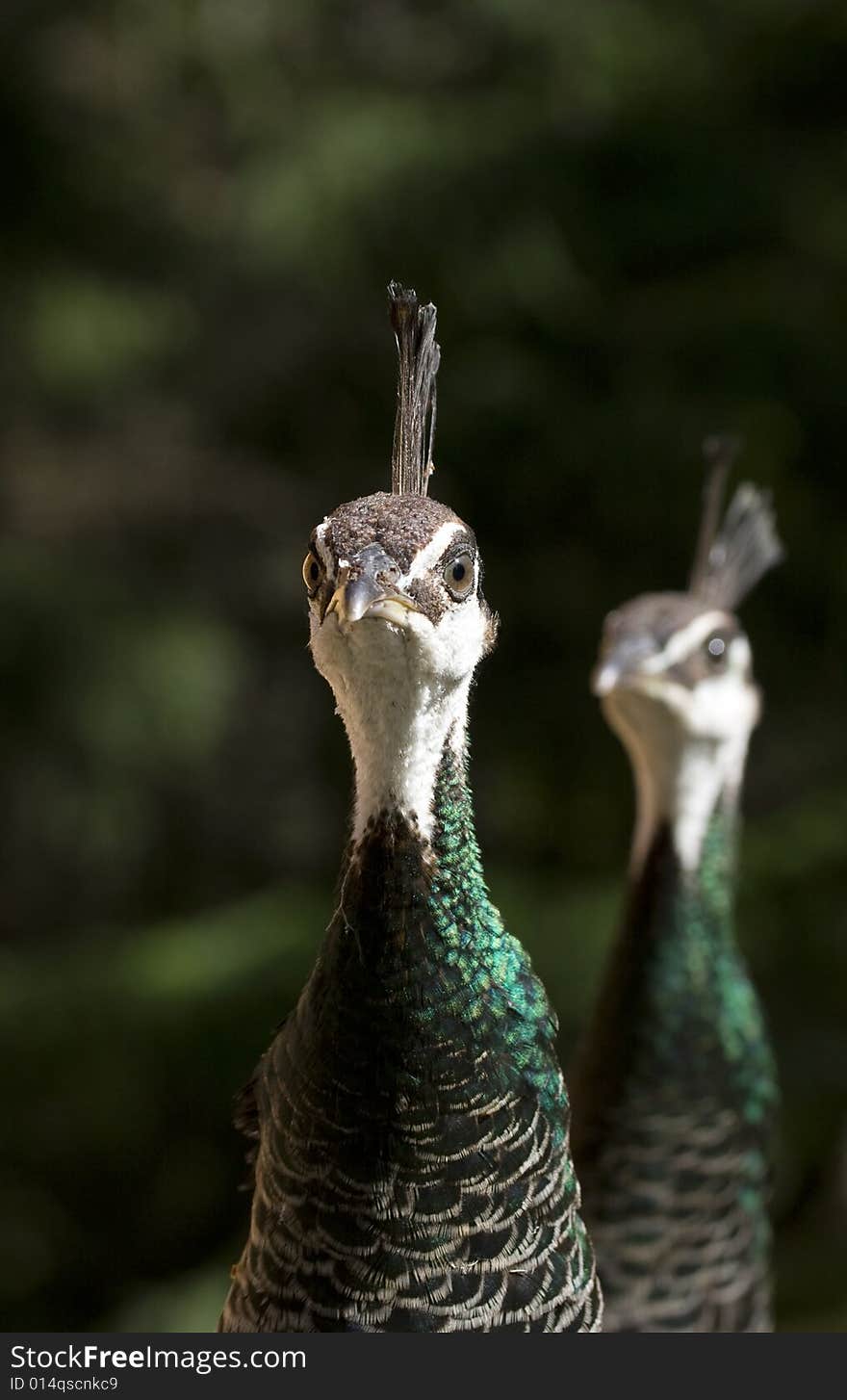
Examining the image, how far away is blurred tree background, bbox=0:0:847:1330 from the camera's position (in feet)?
10.9

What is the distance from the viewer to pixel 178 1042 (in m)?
3.32

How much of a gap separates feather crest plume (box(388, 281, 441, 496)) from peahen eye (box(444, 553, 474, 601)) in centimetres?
10

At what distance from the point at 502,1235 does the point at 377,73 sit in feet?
9.69

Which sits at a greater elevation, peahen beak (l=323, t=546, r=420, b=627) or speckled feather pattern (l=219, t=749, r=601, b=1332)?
peahen beak (l=323, t=546, r=420, b=627)

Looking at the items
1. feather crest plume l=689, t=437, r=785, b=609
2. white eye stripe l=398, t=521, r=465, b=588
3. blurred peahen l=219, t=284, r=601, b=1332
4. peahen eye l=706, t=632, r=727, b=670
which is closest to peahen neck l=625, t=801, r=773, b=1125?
peahen eye l=706, t=632, r=727, b=670

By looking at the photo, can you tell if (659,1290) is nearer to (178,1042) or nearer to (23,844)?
(178,1042)

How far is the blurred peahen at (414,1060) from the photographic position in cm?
122

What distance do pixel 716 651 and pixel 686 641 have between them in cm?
8

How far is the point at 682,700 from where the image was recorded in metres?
2.05

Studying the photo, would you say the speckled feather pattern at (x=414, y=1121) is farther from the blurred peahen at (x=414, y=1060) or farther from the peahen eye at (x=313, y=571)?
the peahen eye at (x=313, y=571)

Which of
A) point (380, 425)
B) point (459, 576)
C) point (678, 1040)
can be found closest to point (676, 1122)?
point (678, 1040)

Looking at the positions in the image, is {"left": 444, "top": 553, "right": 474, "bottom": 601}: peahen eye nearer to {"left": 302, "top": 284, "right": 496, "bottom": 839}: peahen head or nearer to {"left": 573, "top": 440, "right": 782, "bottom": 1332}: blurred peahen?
{"left": 302, "top": 284, "right": 496, "bottom": 839}: peahen head

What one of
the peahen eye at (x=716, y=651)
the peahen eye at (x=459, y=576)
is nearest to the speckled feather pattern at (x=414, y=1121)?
the peahen eye at (x=459, y=576)

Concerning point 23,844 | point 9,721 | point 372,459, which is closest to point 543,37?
point 372,459
